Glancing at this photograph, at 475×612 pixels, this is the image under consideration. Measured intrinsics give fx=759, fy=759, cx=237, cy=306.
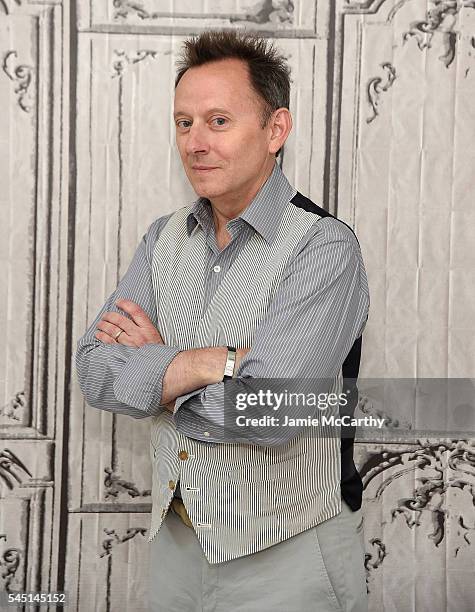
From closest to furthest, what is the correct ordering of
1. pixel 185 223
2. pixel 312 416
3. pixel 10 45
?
1. pixel 312 416
2. pixel 185 223
3. pixel 10 45

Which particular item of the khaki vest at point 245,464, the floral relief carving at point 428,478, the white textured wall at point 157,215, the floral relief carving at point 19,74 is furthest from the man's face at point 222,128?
the floral relief carving at point 428,478

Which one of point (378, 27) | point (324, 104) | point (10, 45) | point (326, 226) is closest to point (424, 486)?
point (326, 226)

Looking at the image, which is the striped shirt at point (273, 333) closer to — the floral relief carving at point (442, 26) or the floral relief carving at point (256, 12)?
the floral relief carving at point (256, 12)

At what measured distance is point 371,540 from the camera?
2.47 metres

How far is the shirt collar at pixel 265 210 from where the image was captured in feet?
5.89

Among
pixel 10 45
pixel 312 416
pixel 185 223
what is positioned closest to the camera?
pixel 312 416

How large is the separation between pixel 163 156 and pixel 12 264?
1.92 ft

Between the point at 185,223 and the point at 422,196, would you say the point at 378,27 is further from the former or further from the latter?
the point at 185,223

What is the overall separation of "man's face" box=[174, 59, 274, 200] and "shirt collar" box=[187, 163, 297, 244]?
0.19 ft

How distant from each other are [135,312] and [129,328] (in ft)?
0.16

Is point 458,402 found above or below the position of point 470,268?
below

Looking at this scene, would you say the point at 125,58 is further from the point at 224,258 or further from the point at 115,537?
the point at 115,537

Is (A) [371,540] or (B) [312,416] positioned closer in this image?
(B) [312,416]

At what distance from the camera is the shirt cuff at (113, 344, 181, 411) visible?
5.53 ft
